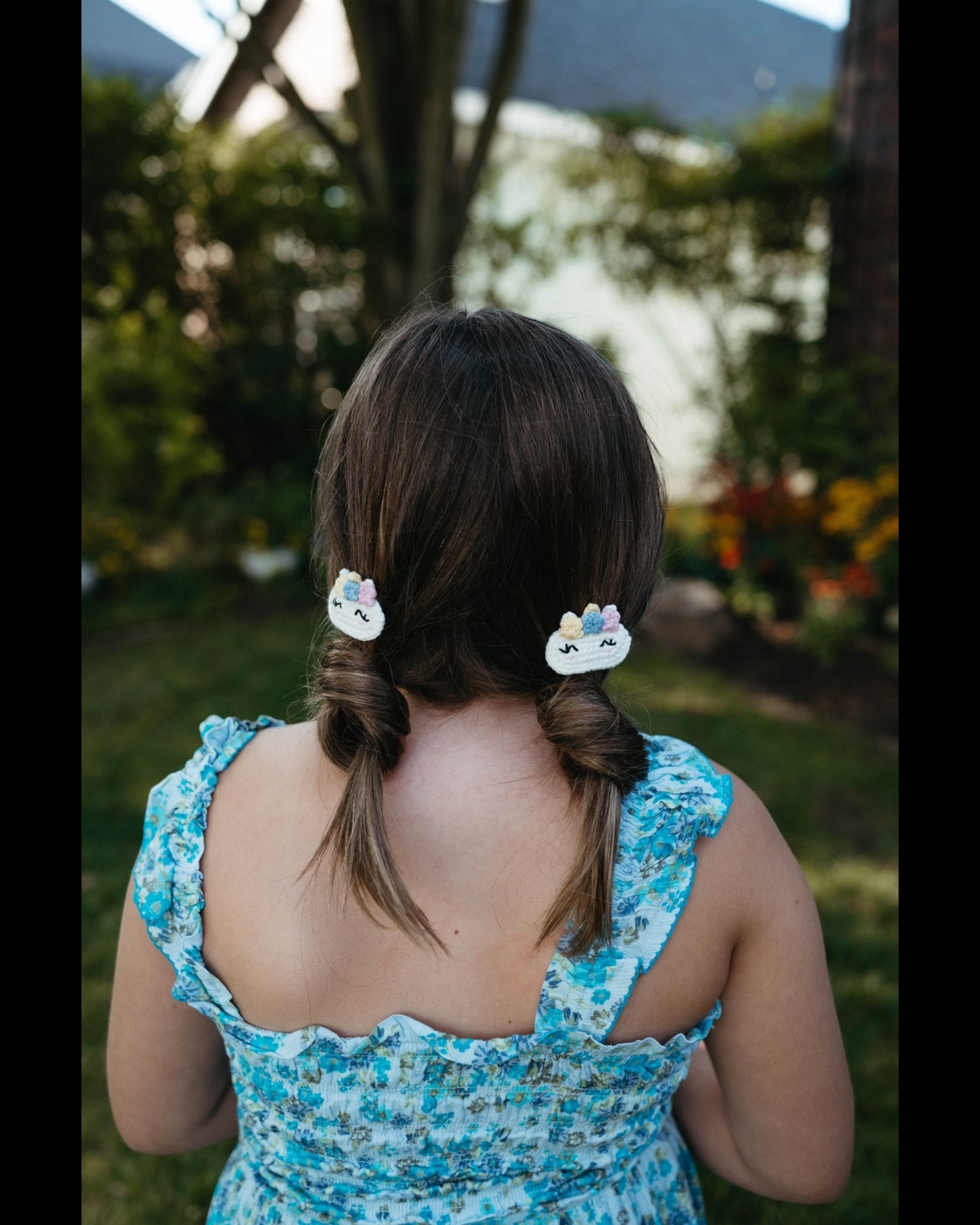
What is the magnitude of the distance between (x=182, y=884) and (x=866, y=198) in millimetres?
5800

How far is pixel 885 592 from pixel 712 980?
3924 millimetres

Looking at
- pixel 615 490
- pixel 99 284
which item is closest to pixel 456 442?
pixel 615 490

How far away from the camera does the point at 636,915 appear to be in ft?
3.50

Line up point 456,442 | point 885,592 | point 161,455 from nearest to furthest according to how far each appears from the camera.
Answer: point 456,442
point 885,592
point 161,455

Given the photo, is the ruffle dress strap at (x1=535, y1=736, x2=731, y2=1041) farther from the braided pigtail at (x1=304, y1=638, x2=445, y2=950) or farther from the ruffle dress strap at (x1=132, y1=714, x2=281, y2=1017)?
the ruffle dress strap at (x1=132, y1=714, x2=281, y2=1017)

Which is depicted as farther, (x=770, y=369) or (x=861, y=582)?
(x=770, y=369)

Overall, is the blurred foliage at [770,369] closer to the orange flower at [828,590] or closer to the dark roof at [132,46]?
the orange flower at [828,590]

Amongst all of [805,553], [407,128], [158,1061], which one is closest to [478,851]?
[158,1061]

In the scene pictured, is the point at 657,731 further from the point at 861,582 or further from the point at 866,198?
the point at 866,198

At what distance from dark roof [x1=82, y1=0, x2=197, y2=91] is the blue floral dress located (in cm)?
1314
